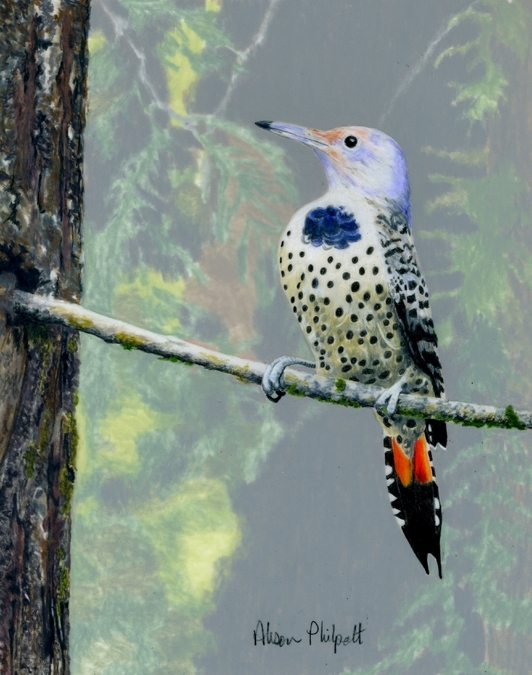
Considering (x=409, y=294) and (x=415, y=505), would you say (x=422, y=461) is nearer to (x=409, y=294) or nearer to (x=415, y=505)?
(x=415, y=505)

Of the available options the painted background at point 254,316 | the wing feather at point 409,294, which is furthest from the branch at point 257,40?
the wing feather at point 409,294

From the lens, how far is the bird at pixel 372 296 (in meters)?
1.52

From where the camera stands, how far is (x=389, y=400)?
149cm

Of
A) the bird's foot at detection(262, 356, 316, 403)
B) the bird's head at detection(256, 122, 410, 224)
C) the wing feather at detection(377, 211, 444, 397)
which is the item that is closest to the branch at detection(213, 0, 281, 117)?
the bird's head at detection(256, 122, 410, 224)

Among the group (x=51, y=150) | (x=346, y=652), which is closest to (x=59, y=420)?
(x=51, y=150)

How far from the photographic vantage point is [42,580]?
1.24 meters

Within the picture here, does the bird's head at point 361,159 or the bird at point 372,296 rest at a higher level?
the bird's head at point 361,159

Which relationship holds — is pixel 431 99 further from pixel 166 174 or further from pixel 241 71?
pixel 166 174
